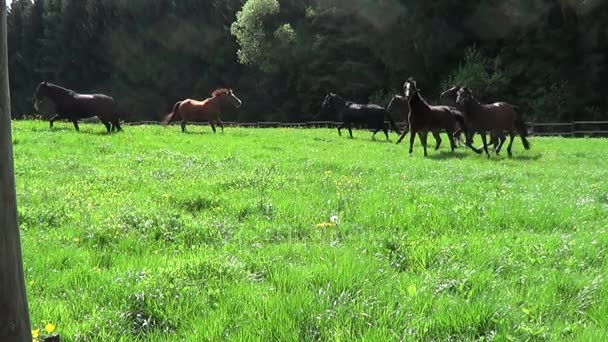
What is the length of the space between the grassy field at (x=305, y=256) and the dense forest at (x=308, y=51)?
35996mm

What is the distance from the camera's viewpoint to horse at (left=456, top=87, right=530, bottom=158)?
19.4m

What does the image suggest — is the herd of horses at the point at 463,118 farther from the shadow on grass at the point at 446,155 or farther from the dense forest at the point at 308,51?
the dense forest at the point at 308,51

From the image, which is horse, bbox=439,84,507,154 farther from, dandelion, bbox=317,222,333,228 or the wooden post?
the wooden post

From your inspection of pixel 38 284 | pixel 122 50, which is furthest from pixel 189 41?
pixel 38 284

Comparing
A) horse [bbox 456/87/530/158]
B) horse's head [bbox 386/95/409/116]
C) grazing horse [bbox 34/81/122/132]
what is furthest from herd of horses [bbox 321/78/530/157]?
grazing horse [bbox 34/81/122/132]

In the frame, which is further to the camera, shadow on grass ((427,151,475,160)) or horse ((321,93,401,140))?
horse ((321,93,401,140))

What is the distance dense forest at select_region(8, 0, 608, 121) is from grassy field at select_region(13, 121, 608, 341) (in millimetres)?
35996

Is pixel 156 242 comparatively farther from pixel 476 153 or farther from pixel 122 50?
pixel 122 50

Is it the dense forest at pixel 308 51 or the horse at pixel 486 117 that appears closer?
the horse at pixel 486 117

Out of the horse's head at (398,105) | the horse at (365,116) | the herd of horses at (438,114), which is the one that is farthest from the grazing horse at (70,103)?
the horse's head at (398,105)

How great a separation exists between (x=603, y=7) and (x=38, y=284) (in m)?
45.6

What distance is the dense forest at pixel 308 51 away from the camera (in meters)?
42.5

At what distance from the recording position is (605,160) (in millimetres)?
18484

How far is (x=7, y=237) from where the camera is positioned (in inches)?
77.6
